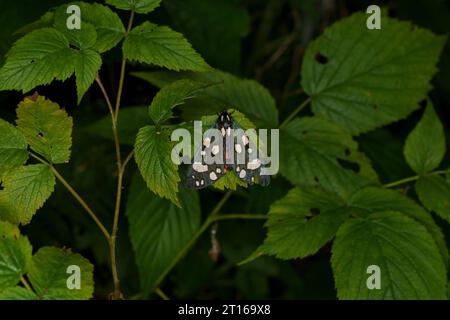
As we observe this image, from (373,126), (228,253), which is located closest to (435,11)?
(373,126)

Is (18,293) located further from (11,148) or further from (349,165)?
(349,165)

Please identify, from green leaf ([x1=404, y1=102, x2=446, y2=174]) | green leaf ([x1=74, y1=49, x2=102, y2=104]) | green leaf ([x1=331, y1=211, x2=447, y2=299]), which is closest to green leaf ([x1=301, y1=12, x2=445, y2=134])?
green leaf ([x1=404, y1=102, x2=446, y2=174])

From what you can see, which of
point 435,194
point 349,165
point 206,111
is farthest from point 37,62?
point 349,165

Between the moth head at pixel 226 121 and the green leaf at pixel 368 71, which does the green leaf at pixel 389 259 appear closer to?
the moth head at pixel 226 121

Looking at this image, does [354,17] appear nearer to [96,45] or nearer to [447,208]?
[447,208]

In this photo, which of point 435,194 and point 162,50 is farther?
point 435,194

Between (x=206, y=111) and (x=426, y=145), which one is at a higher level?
(x=206, y=111)
